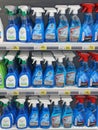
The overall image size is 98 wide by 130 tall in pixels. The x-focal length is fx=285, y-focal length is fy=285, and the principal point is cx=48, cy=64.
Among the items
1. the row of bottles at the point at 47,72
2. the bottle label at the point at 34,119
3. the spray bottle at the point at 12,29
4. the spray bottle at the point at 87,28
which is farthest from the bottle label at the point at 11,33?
the bottle label at the point at 34,119

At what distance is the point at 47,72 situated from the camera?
106 inches

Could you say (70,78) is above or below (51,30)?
below

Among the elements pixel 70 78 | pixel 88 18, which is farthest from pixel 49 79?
pixel 88 18

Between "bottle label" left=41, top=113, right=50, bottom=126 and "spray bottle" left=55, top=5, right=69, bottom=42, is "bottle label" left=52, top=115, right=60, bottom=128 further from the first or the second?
"spray bottle" left=55, top=5, right=69, bottom=42

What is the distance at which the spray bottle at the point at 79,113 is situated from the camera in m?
2.80

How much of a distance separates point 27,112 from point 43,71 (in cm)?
43

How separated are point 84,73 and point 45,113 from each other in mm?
535

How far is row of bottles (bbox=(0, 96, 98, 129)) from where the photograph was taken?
273 centimetres

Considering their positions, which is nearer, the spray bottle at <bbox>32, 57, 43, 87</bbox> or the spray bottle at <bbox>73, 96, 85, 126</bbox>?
the spray bottle at <bbox>32, 57, 43, 87</bbox>

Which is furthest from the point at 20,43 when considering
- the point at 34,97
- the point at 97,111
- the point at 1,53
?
the point at 97,111

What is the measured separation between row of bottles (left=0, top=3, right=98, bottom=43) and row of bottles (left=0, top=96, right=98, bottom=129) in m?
0.58

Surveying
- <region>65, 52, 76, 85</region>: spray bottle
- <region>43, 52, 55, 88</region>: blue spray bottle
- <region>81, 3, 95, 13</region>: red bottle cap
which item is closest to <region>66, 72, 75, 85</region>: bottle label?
<region>65, 52, 76, 85</region>: spray bottle

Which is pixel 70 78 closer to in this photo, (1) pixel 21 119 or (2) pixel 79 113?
(2) pixel 79 113

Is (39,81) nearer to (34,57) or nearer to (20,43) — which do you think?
(34,57)
